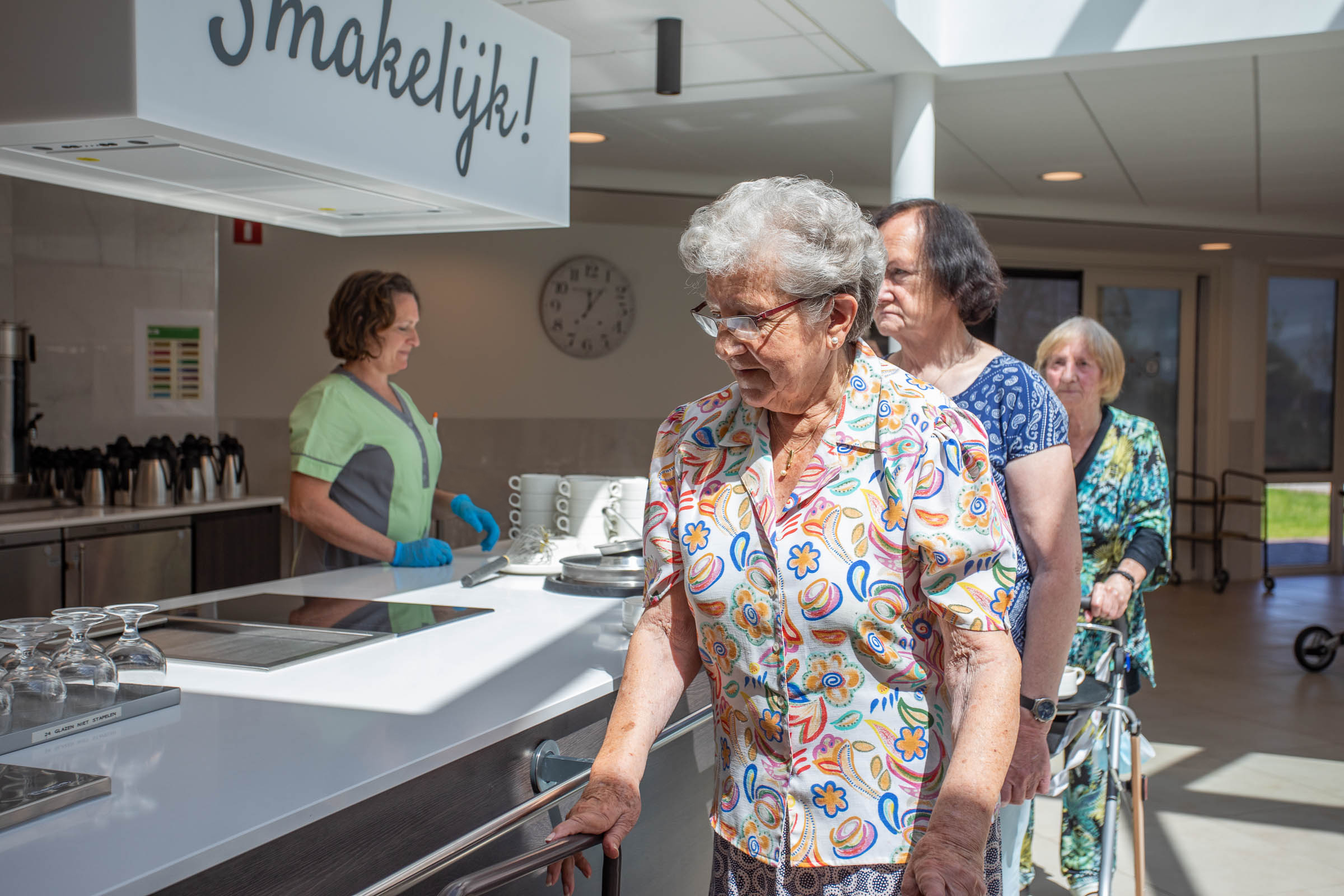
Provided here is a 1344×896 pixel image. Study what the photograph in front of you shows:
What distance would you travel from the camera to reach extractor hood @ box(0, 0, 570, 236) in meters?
1.77

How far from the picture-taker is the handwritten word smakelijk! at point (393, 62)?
1.95 meters

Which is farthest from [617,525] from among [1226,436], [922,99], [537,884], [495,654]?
[1226,436]

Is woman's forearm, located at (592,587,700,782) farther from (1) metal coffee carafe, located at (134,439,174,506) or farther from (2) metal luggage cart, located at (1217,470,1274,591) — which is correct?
(2) metal luggage cart, located at (1217,470,1274,591)

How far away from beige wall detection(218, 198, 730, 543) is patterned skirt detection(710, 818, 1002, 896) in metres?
5.57

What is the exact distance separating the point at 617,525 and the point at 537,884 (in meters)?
1.32

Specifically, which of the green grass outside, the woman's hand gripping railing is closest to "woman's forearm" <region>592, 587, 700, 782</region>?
the woman's hand gripping railing

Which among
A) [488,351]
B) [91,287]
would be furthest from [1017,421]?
[488,351]

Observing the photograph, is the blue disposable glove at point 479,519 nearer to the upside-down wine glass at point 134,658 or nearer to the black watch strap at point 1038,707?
the upside-down wine glass at point 134,658

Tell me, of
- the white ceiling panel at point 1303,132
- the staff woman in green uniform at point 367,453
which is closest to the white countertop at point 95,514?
the staff woman in green uniform at point 367,453

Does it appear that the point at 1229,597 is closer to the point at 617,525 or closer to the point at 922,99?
the point at 922,99

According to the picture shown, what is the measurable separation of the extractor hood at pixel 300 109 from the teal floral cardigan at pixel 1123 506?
1667 mm

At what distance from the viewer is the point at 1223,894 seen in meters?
3.38

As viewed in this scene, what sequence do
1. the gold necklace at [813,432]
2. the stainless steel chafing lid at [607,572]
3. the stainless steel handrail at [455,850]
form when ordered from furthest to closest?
the stainless steel chafing lid at [607,572], the gold necklace at [813,432], the stainless steel handrail at [455,850]

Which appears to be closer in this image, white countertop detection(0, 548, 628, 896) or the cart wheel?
white countertop detection(0, 548, 628, 896)
